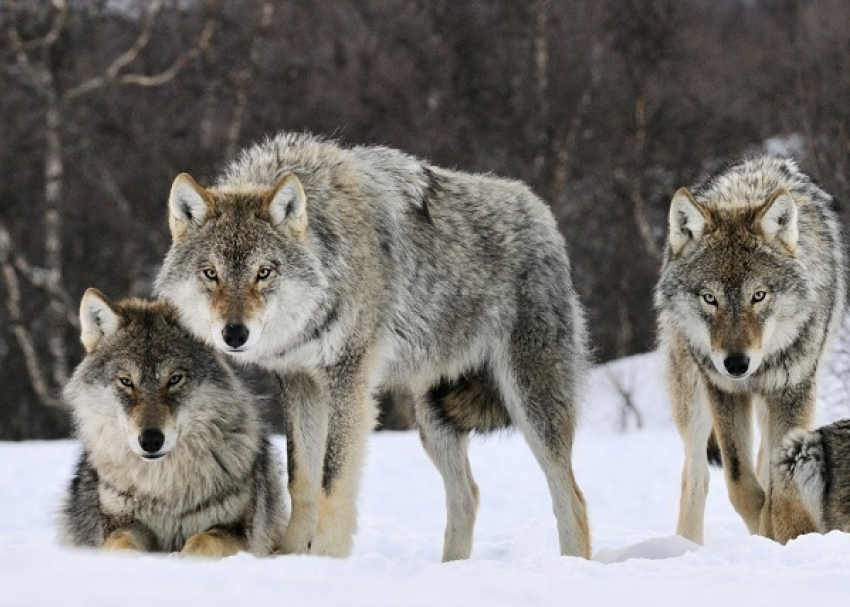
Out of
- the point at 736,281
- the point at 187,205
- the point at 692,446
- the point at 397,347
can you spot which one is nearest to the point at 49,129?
the point at 187,205

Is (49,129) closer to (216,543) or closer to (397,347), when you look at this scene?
(397,347)

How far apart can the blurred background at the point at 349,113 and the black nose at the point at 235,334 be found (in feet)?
37.4

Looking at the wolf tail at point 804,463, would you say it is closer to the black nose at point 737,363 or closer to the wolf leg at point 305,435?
the black nose at point 737,363

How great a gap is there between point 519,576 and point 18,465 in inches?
223

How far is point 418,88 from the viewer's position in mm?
17984

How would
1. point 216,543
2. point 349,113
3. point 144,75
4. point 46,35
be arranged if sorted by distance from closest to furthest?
point 216,543 < point 46,35 < point 144,75 < point 349,113

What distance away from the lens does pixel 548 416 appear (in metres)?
5.66

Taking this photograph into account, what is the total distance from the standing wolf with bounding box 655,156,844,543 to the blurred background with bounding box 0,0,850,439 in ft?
34.7

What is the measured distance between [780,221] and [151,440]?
2.85m

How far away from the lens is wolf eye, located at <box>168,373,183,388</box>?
4914 mm

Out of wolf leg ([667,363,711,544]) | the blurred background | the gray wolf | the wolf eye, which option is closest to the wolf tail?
the gray wolf

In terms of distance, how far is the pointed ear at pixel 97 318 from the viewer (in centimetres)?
503

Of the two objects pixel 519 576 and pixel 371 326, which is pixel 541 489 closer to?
pixel 371 326

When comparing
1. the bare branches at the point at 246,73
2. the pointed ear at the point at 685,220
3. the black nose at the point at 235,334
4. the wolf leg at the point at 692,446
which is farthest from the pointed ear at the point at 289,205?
the bare branches at the point at 246,73
